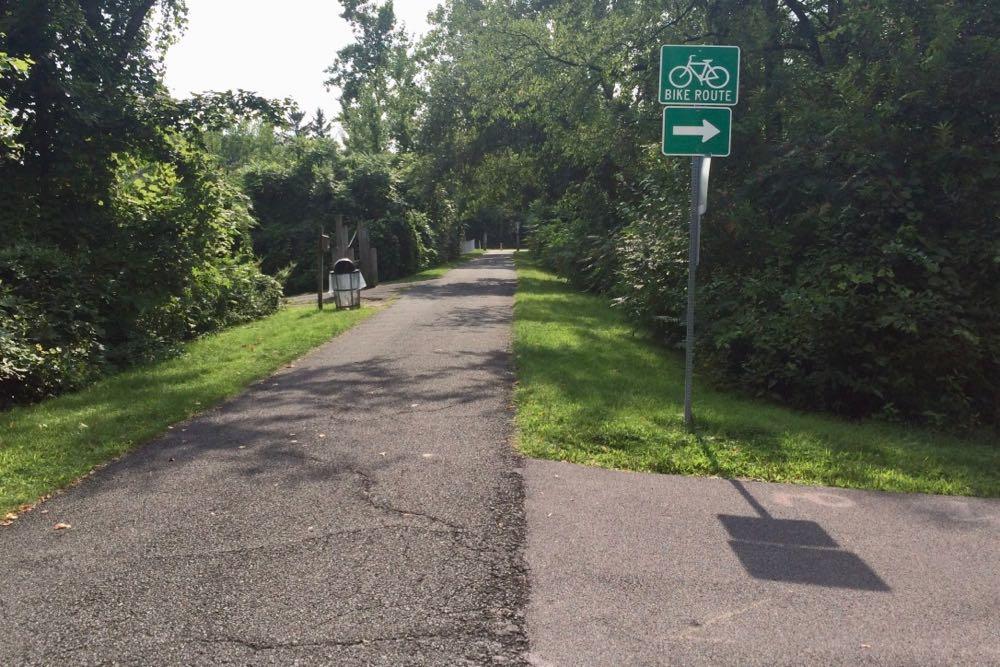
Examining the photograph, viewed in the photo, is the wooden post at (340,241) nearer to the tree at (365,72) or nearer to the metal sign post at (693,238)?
the metal sign post at (693,238)

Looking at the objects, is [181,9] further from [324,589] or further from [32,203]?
[324,589]

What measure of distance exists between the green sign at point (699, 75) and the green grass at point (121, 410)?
5197 mm

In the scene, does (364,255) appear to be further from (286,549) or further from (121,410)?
(286,549)

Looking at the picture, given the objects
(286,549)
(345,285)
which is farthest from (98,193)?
(286,549)

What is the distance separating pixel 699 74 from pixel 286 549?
4867 millimetres

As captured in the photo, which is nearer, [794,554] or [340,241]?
[794,554]

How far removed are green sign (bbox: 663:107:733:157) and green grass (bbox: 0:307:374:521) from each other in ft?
16.3

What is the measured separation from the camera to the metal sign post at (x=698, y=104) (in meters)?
6.14

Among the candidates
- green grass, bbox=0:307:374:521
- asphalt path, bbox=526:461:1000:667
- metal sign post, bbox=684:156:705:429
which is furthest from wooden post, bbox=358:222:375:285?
asphalt path, bbox=526:461:1000:667

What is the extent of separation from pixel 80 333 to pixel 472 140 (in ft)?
62.4

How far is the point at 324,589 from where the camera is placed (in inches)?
132

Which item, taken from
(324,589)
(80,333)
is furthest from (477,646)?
(80,333)

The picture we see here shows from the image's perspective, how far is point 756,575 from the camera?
356cm

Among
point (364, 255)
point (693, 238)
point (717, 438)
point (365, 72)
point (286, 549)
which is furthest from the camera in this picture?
point (365, 72)
